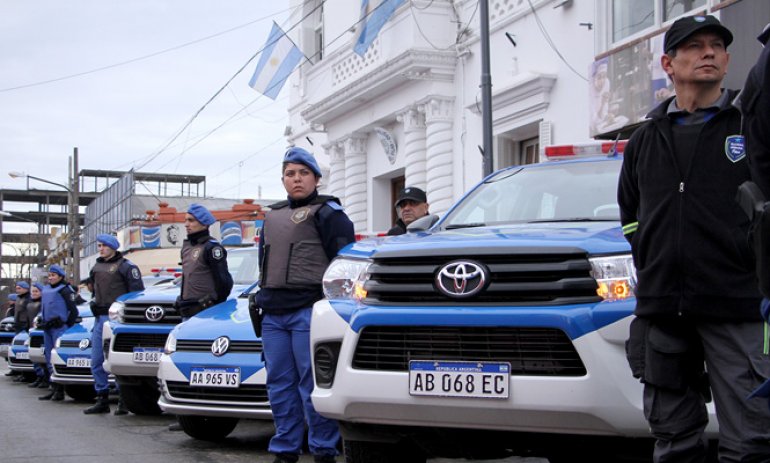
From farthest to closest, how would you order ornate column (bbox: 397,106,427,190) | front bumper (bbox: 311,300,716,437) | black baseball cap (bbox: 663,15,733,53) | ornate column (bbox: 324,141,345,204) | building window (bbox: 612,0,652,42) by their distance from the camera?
ornate column (bbox: 324,141,345,204) < ornate column (bbox: 397,106,427,190) < building window (bbox: 612,0,652,42) < front bumper (bbox: 311,300,716,437) < black baseball cap (bbox: 663,15,733,53)

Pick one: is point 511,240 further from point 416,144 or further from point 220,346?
point 416,144

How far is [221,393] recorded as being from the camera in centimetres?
705

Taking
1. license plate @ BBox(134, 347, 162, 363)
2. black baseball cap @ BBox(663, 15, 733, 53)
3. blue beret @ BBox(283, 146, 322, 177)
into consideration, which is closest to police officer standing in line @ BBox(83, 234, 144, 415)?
license plate @ BBox(134, 347, 162, 363)

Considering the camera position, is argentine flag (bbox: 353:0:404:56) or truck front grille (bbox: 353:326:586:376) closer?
truck front grille (bbox: 353:326:586:376)

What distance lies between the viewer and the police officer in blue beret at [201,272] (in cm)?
856

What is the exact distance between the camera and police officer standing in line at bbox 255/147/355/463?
589cm

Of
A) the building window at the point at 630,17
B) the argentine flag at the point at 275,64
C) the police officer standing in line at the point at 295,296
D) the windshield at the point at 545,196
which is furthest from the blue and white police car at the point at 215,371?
the argentine flag at the point at 275,64

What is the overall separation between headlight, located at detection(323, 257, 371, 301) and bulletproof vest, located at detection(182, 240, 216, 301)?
145 inches

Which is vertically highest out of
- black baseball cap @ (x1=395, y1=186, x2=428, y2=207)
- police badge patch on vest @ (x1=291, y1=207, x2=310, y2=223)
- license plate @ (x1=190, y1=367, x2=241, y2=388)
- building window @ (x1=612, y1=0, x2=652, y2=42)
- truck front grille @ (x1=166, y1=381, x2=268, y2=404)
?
building window @ (x1=612, y1=0, x2=652, y2=42)

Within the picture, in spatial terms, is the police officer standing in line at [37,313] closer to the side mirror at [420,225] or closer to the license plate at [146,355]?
the license plate at [146,355]

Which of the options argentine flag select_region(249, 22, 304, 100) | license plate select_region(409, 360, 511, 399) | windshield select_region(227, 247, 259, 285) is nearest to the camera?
license plate select_region(409, 360, 511, 399)

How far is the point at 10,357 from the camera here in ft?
58.9

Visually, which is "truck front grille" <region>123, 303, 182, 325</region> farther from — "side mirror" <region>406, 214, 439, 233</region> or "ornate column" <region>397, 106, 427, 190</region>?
"ornate column" <region>397, 106, 427, 190</region>

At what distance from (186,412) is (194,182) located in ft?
261
